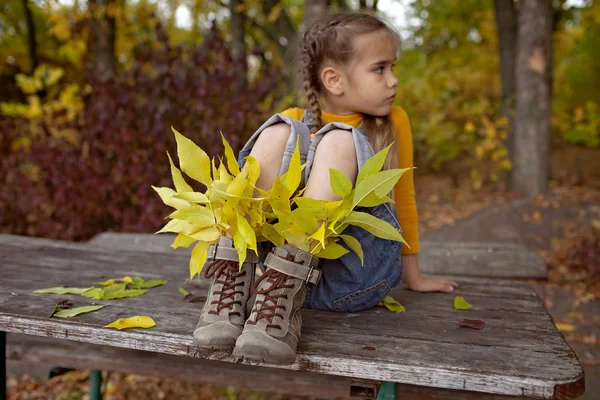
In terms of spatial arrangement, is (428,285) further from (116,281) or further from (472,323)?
(116,281)

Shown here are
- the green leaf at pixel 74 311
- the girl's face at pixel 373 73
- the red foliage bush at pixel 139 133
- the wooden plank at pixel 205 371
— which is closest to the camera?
the green leaf at pixel 74 311

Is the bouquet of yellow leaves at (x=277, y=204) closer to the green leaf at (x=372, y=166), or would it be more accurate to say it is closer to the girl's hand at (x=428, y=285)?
the green leaf at (x=372, y=166)

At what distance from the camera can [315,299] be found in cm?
183

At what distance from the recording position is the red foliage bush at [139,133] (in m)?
4.13

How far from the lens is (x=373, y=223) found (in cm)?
157

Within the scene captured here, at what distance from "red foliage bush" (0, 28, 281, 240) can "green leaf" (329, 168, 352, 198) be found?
8.46 ft

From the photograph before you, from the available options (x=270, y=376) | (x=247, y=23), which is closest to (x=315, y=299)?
(x=270, y=376)

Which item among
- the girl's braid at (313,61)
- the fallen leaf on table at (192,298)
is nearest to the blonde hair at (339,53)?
the girl's braid at (313,61)

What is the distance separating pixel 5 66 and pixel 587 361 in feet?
31.6

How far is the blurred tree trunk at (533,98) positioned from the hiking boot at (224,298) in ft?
16.7

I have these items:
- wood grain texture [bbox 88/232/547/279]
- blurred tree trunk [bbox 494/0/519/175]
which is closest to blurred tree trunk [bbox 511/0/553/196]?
blurred tree trunk [bbox 494/0/519/175]

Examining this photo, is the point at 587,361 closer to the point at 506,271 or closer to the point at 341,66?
the point at 506,271

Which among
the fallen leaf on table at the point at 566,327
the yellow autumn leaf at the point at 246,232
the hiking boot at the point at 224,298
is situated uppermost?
the yellow autumn leaf at the point at 246,232

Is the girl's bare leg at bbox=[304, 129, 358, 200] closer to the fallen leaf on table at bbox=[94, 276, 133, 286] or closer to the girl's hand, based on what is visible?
the girl's hand
